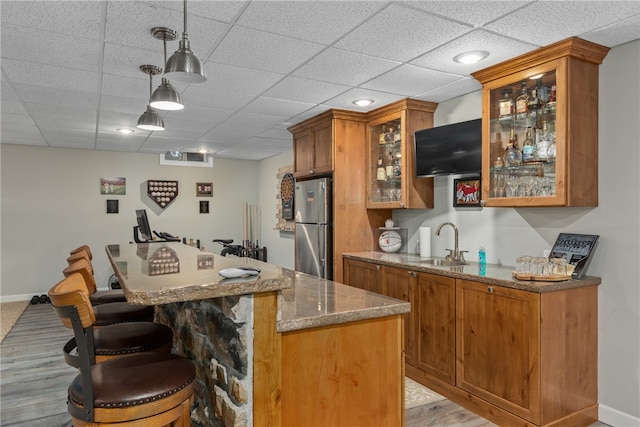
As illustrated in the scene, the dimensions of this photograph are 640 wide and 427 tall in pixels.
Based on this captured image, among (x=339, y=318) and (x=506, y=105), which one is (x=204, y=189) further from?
(x=339, y=318)

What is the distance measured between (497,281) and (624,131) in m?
1.24

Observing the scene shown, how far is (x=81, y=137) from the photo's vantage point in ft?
18.9

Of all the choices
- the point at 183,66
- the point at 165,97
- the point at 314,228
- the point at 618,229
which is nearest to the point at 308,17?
the point at 183,66

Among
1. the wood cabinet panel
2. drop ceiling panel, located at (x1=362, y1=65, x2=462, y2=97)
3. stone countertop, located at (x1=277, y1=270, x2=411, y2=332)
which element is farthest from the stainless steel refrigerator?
the wood cabinet panel

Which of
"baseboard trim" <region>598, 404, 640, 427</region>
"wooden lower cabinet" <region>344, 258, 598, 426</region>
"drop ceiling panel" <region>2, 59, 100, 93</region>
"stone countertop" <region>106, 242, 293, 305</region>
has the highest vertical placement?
"drop ceiling panel" <region>2, 59, 100, 93</region>

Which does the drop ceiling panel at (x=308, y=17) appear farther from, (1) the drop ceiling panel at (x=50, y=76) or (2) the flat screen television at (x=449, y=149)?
(1) the drop ceiling panel at (x=50, y=76)

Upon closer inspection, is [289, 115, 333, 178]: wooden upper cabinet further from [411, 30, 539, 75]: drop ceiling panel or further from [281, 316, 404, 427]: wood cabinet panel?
[281, 316, 404, 427]: wood cabinet panel

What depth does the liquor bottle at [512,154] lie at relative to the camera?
299 cm

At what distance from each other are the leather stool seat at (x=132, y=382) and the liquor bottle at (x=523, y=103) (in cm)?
271

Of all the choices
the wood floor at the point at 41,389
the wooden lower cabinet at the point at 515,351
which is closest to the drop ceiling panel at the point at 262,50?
the wooden lower cabinet at the point at 515,351

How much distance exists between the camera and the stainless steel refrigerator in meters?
4.43

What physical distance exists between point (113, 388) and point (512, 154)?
2.83 meters

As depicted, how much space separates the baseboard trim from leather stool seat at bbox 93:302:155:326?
3.00m

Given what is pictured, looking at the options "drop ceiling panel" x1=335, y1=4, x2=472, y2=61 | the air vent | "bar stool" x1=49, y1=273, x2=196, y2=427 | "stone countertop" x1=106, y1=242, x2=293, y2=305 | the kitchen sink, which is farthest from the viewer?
the air vent
